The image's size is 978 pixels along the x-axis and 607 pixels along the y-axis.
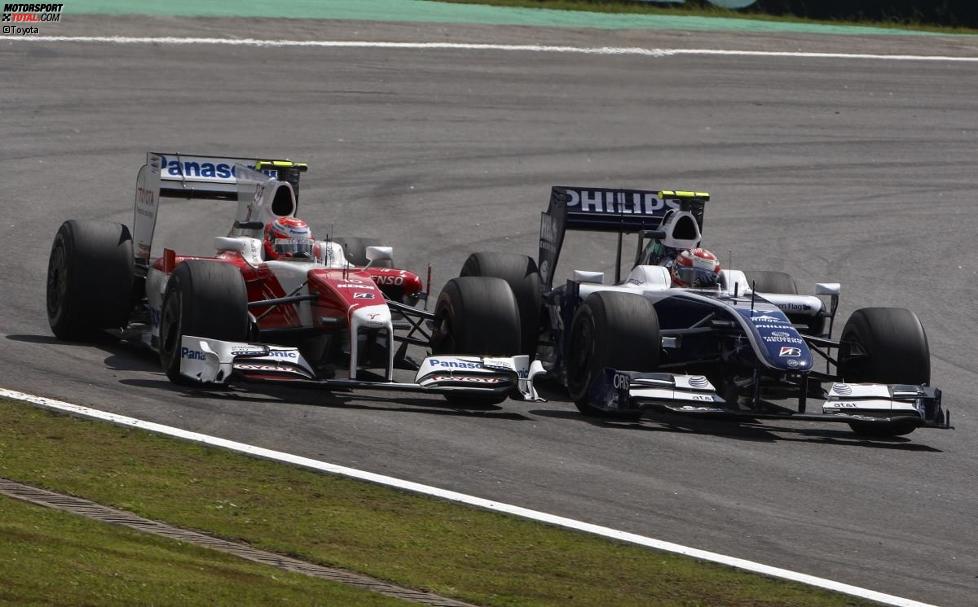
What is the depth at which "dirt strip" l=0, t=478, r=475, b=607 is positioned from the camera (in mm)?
9406

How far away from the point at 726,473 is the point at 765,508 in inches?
44.1

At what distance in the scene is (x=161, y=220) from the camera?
24.6 metres

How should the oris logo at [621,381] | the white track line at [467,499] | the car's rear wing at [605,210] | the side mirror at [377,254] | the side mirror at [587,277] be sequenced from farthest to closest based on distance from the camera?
1. the car's rear wing at [605,210]
2. the side mirror at [377,254]
3. the side mirror at [587,277]
4. the oris logo at [621,381]
5. the white track line at [467,499]

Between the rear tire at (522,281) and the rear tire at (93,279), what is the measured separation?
3.64m

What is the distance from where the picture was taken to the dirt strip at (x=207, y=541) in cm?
941

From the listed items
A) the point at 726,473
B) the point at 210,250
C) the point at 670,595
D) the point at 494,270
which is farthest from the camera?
the point at 210,250

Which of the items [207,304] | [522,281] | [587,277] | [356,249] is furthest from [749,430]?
[356,249]

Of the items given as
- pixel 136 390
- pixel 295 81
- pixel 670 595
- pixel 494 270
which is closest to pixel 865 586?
pixel 670 595

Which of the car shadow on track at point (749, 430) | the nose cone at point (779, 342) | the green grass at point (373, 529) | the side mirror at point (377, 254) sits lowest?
the car shadow on track at point (749, 430)

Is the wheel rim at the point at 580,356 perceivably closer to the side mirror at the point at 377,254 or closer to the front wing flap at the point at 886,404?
the front wing flap at the point at 886,404

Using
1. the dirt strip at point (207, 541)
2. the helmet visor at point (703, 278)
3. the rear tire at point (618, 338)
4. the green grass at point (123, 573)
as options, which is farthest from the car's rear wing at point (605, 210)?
the green grass at point (123, 573)

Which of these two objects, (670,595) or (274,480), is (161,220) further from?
(670,595)

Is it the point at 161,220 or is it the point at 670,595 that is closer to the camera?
the point at 670,595

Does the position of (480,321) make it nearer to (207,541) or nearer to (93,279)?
(93,279)
